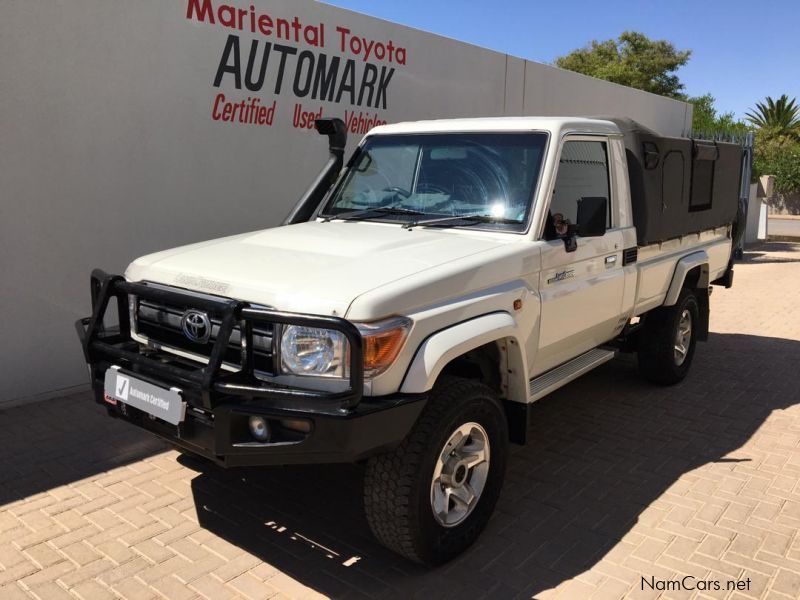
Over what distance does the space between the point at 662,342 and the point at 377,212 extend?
2.82 meters

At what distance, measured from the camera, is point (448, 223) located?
394 cm

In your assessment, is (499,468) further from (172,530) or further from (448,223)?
(172,530)

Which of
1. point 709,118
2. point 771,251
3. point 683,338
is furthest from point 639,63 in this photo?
point 683,338

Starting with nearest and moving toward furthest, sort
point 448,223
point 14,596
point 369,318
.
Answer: point 369,318 → point 14,596 → point 448,223

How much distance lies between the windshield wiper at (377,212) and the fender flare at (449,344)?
42.1 inches

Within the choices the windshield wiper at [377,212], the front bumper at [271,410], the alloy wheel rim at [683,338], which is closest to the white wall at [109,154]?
the windshield wiper at [377,212]

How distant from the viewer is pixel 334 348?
2809mm

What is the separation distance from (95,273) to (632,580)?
309 centimetres

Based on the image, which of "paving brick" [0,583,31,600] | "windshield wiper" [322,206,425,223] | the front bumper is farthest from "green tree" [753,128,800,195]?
"paving brick" [0,583,31,600]

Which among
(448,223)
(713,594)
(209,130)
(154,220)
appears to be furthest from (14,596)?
(209,130)

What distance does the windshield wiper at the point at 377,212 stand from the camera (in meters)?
4.20

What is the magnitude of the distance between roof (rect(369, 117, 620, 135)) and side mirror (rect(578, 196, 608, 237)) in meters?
0.53

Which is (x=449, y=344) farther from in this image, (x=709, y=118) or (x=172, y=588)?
(x=709, y=118)

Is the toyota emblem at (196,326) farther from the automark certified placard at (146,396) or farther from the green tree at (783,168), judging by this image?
the green tree at (783,168)
